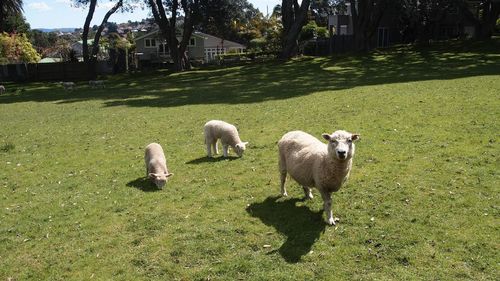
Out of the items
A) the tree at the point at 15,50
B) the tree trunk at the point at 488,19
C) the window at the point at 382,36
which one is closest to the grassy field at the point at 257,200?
the tree trunk at the point at 488,19

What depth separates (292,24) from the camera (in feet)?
163

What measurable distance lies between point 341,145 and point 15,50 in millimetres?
63900

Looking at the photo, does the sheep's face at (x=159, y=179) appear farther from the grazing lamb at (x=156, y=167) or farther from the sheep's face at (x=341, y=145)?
the sheep's face at (x=341, y=145)

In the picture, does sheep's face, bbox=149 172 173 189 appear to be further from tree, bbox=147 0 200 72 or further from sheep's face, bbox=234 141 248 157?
tree, bbox=147 0 200 72

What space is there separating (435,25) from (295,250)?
2161 inches

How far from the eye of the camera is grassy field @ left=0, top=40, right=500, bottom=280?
7.03 m

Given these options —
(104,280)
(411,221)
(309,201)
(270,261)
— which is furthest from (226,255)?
(411,221)

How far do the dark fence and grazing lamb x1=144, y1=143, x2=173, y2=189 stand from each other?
43600mm

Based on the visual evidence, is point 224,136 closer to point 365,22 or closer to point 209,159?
point 209,159

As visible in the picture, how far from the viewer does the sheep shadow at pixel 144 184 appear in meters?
10.7

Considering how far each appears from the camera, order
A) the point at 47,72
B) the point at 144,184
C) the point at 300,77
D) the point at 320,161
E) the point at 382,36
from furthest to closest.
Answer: the point at 382,36 < the point at 47,72 < the point at 300,77 < the point at 144,184 < the point at 320,161

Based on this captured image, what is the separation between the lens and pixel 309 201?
9336 millimetres

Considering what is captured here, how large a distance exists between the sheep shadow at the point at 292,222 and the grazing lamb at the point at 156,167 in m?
2.54

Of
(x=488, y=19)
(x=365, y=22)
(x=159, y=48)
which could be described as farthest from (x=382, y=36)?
(x=159, y=48)
